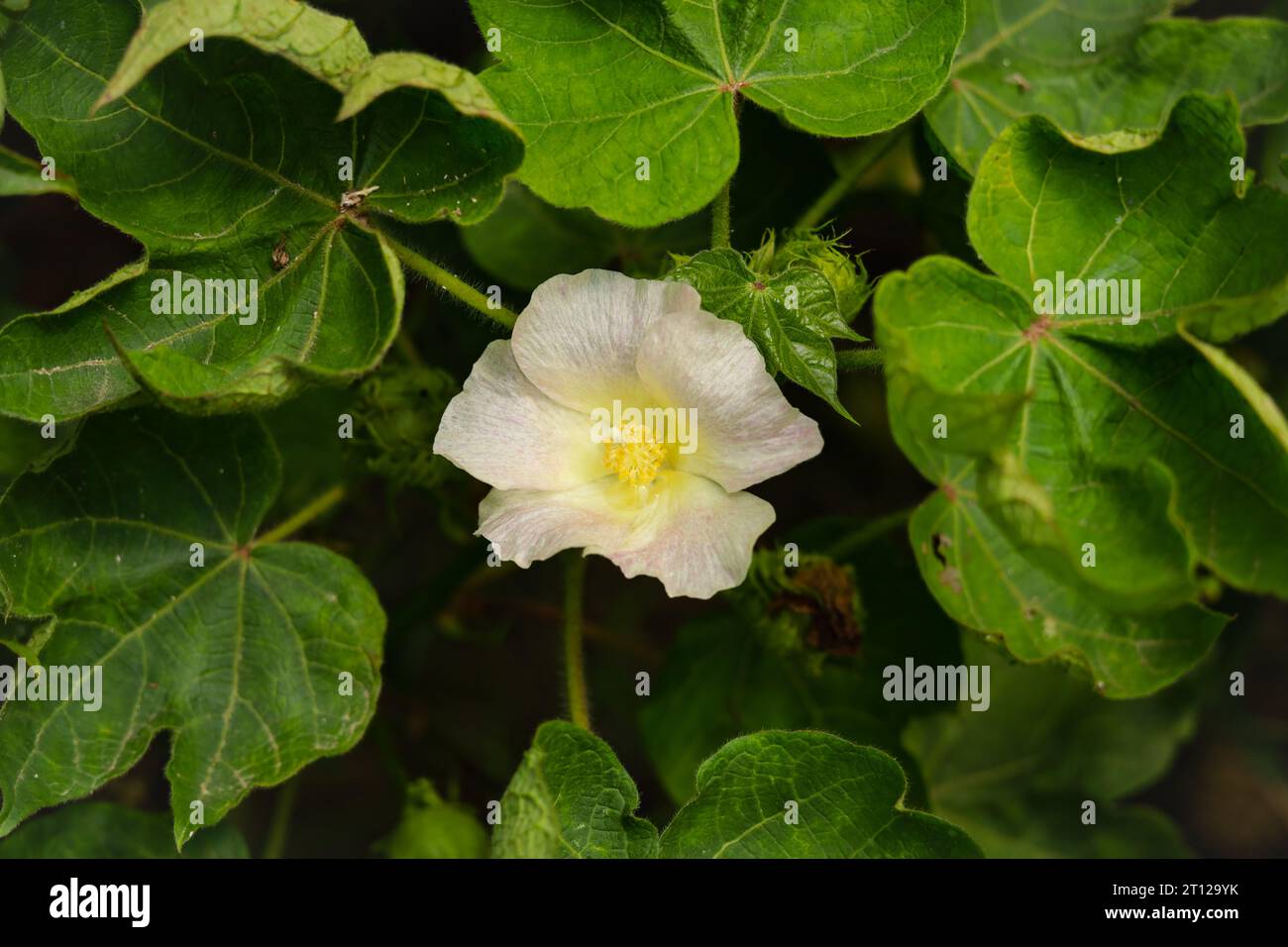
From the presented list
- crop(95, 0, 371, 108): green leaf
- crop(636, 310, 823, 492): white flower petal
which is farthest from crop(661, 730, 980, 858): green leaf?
Result: crop(95, 0, 371, 108): green leaf

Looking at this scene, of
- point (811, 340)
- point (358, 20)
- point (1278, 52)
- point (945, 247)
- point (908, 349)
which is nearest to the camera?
point (908, 349)

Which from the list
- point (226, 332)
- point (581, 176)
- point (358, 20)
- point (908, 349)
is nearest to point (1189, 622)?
point (908, 349)

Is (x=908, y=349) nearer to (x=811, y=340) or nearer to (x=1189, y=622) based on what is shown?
(x=811, y=340)

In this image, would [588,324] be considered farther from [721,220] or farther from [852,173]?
[852,173]

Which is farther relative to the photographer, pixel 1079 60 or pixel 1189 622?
pixel 1079 60

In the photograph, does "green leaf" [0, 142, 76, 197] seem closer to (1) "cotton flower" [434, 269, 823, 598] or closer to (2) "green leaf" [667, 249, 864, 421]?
(1) "cotton flower" [434, 269, 823, 598]

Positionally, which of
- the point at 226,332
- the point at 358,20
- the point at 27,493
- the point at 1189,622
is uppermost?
the point at 358,20

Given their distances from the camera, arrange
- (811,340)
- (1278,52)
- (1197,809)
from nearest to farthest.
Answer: (811,340), (1278,52), (1197,809)
